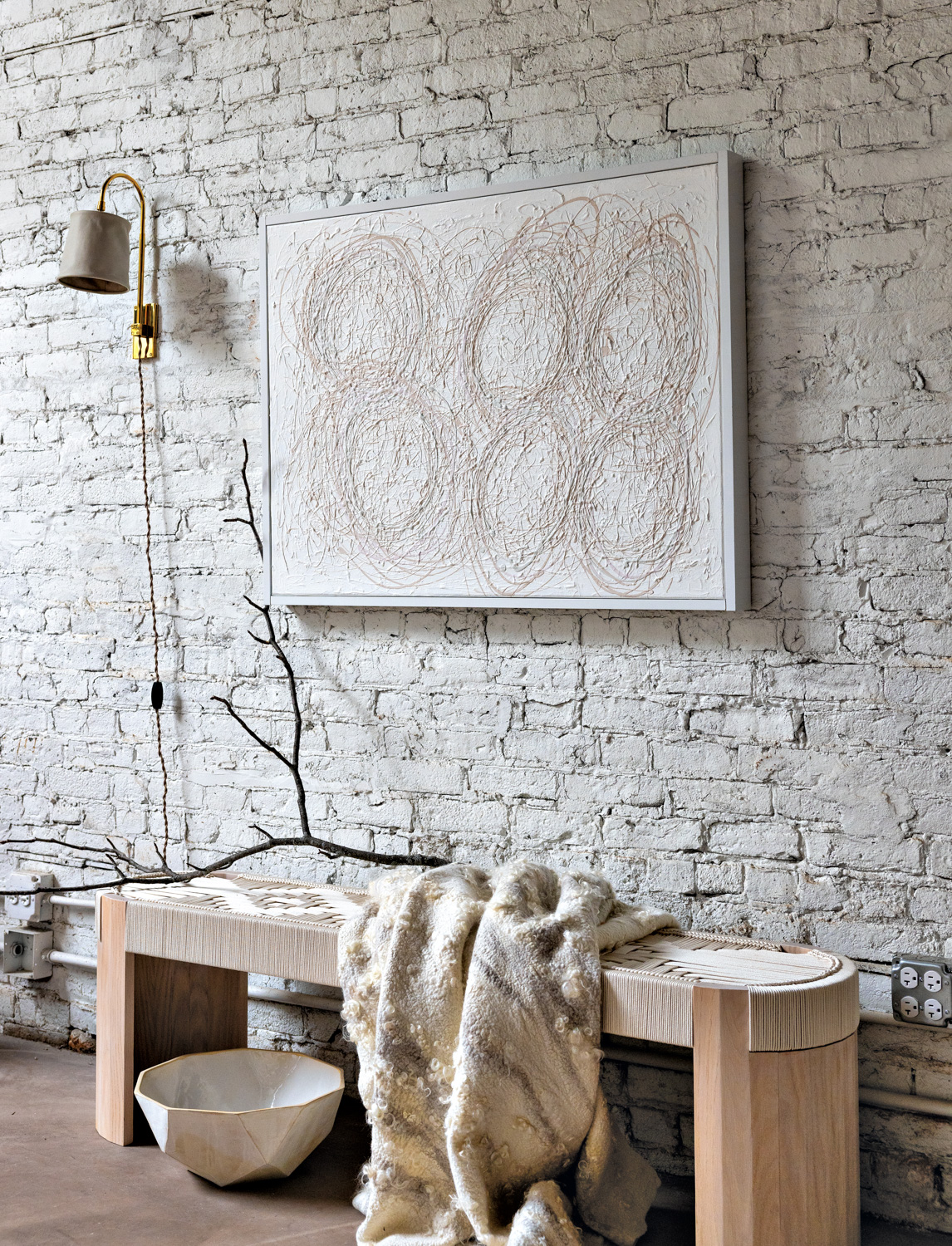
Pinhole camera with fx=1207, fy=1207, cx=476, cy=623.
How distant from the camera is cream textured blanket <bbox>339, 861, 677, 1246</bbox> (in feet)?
6.84

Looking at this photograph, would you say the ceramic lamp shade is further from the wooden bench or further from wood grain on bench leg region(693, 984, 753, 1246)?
wood grain on bench leg region(693, 984, 753, 1246)

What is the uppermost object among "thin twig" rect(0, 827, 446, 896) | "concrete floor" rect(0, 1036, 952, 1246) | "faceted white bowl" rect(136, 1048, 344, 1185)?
"thin twig" rect(0, 827, 446, 896)

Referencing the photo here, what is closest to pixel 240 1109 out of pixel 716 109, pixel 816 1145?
pixel 816 1145

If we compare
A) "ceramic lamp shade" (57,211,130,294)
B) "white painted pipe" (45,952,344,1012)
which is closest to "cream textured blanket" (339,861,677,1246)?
"white painted pipe" (45,952,344,1012)

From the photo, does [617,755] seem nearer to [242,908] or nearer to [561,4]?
[242,908]

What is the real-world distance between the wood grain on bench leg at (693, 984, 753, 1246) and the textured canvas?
83cm

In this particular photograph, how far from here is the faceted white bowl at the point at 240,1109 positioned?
243 centimetres

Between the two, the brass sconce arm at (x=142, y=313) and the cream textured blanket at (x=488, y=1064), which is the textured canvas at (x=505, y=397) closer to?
the brass sconce arm at (x=142, y=313)

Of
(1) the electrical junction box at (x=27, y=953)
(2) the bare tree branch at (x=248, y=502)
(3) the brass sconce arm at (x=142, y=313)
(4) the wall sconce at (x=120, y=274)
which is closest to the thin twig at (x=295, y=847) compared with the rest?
(4) the wall sconce at (x=120, y=274)

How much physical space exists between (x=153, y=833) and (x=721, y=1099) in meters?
1.80

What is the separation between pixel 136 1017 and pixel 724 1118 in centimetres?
140

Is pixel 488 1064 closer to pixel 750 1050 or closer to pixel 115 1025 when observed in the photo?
pixel 750 1050

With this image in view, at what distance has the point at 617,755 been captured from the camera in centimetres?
265

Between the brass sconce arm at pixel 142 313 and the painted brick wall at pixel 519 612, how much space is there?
1.7 inches
